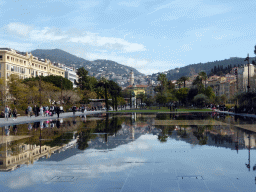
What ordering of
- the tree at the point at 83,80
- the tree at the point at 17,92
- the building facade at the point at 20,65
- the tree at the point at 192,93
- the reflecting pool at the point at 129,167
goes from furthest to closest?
the tree at the point at 83,80
the tree at the point at 192,93
the building facade at the point at 20,65
the tree at the point at 17,92
the reflecting pool at the point at 129,167

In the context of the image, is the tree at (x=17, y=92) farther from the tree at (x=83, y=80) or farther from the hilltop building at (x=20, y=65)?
the tree at (x=83, y=80)

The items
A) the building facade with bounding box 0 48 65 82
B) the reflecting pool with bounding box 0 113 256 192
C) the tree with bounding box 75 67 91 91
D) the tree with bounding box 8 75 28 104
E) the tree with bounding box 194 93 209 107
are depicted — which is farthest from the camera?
the tree with bounding box 75 67 91 91

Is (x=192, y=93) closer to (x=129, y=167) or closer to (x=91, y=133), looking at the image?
(x=91, y=133)

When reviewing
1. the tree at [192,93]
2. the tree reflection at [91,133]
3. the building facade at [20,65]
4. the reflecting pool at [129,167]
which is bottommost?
the tree reflection at [91,133]

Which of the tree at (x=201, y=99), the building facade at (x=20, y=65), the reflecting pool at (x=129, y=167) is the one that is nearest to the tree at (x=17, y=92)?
the building facade at (x=20, y=65)

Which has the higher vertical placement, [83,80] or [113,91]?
[83,80]

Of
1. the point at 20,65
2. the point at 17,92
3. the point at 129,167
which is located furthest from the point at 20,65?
the point at 129,167

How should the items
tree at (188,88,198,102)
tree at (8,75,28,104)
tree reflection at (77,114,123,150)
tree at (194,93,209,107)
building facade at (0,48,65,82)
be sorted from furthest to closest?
tree at (188,88,198,102) < building facade at (0,48,65,82) < tree at (194,93,209,107) < tree at (8,75,28,104) < tree reflection at (77,114,123,150)

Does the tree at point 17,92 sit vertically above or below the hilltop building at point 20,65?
below

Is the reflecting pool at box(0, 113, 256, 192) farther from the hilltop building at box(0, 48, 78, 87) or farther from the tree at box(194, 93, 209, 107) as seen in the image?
the hilltop building at box(0, 48, 78, 87)

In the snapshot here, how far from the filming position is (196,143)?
40.7ft

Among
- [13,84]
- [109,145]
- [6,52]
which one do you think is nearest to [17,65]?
[6,52]

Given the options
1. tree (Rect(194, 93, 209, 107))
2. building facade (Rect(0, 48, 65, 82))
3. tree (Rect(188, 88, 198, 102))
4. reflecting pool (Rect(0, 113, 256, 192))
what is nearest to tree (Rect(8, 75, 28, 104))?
building facade (Rect(0, 48, 65, 82))

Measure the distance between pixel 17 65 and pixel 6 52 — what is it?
858 cm
